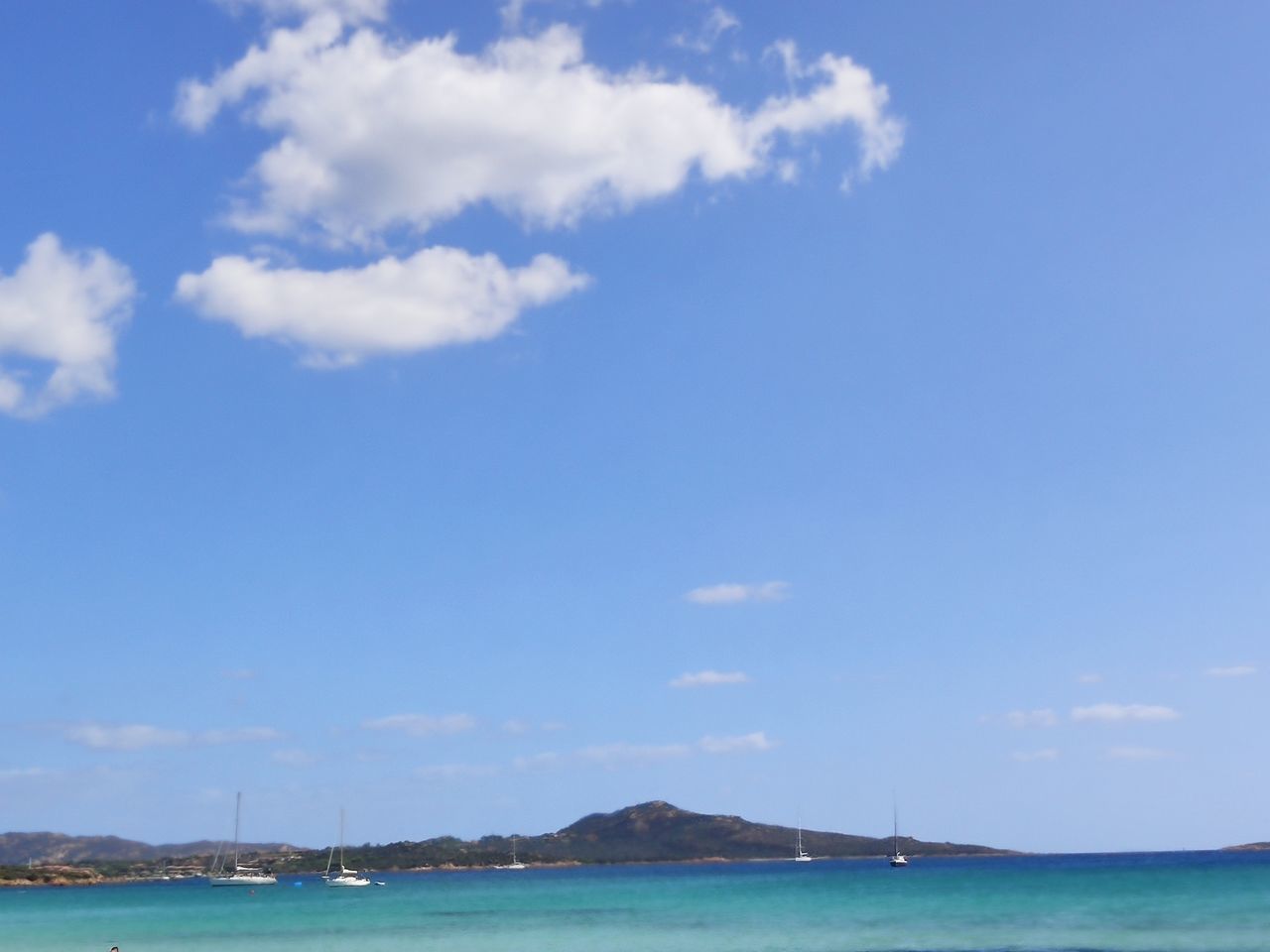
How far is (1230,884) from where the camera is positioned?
279ft

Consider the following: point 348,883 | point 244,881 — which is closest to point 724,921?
point 348,883

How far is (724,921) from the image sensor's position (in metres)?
59.8

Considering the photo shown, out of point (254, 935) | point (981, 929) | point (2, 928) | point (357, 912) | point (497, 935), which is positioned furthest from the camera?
point (357, 912)

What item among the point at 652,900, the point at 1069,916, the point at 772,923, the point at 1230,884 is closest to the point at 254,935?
the point at 772,923

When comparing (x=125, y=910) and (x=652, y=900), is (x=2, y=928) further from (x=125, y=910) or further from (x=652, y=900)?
(x=652, y=900)

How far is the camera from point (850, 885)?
104125 millimetres

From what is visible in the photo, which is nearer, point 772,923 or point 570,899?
point 772,923

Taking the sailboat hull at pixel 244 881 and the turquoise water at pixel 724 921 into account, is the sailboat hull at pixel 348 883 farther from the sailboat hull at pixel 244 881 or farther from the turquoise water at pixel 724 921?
the turquoise water at pixel 724 921

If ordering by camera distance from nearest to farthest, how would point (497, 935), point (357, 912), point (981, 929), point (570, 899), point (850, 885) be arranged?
point (981, 929), point (497, 935), point (357, 912), point (570, 899), point (850, 885)

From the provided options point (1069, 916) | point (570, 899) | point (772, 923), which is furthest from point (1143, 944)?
point (570, 899)

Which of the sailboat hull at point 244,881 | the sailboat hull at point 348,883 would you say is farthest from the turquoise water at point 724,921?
the sailboat hull at point 244,881

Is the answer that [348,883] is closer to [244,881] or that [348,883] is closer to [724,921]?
[244,881]

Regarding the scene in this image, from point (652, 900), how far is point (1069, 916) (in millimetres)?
35060

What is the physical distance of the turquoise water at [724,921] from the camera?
46.0m
